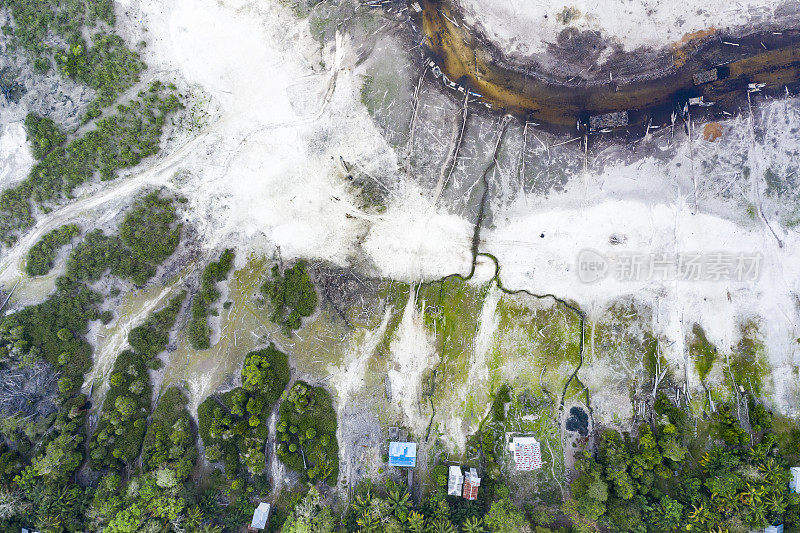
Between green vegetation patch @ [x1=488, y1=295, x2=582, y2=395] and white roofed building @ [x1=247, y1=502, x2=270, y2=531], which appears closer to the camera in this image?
white roofed building @ [x1=247, y1=502, x2=270, y2=531]

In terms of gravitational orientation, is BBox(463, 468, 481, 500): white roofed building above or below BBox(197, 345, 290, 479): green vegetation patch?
below

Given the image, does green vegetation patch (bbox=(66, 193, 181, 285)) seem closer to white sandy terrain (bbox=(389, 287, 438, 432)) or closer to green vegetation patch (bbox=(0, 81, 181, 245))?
green vegetation patch (bbox=(0, 81, 181, 245))

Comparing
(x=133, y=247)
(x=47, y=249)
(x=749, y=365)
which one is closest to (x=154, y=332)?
(x=133, y=247)

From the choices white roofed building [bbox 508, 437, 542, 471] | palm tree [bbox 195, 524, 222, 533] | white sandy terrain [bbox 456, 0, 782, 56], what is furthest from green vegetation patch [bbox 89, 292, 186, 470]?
white sandy terrain [bbox 456, 0, 782, 56]

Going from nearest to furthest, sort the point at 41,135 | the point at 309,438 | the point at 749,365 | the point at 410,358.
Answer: the point at 41,135
the point at 309,438
the point at 749,365
the point at 410,358

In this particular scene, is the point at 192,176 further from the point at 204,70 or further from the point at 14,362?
the point at 14,362

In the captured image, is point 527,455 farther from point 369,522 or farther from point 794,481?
point 794,481

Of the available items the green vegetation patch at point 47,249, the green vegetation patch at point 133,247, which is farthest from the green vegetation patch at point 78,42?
Answer: the green vegetation patch at point 47,249

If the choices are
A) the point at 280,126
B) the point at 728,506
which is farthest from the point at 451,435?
the point at 280,126
